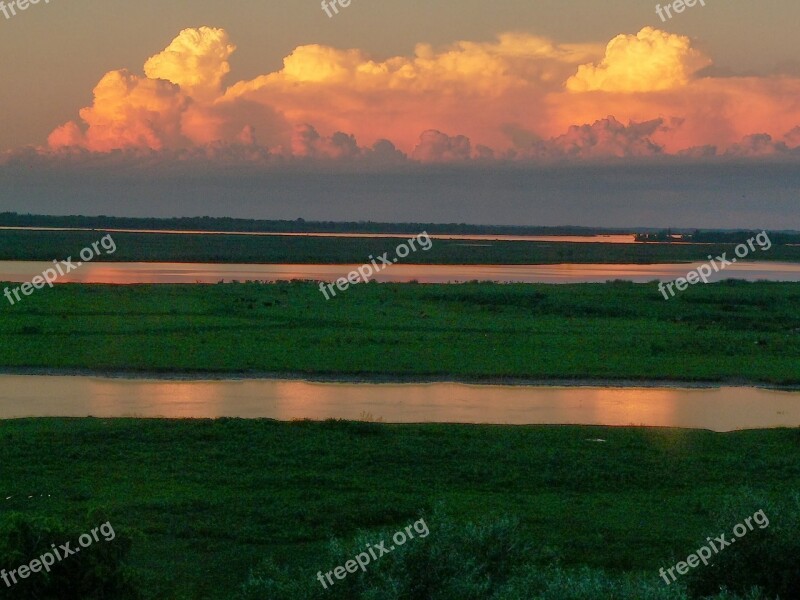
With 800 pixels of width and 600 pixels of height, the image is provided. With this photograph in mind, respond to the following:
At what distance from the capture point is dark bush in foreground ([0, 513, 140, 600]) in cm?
712

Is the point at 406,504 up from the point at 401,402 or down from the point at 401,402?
down

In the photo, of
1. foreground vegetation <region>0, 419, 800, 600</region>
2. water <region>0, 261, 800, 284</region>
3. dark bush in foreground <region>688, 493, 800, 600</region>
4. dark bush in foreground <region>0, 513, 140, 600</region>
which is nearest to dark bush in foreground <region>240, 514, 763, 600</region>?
foreground vegetation <region>0, 419, 800, 600</region>

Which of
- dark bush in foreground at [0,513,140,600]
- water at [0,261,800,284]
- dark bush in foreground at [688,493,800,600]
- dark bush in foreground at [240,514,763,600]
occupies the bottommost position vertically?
dark bush in foreground at [688,493,800,600]

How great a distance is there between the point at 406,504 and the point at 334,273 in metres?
59.9

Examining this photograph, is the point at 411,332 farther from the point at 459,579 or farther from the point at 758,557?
the point at 459,579

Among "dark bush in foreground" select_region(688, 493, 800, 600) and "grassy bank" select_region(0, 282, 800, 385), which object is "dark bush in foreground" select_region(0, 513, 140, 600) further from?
"grassy bank" select_region(0, 282, 800, 385)

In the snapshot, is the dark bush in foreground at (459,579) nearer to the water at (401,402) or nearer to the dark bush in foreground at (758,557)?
the dark bush in foreground at (758,557)

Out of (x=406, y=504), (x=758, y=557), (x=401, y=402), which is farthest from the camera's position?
(x=401, y=402)

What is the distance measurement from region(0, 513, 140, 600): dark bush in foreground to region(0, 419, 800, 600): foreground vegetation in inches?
1.0

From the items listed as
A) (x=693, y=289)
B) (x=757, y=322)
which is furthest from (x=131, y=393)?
(x=693, y=289)

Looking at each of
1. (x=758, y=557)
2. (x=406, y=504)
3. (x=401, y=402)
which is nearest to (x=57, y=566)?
(x=406, y=504)

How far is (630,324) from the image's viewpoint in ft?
116

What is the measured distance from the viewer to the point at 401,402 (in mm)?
21234

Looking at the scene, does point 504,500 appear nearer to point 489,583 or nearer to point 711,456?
point 711,456
